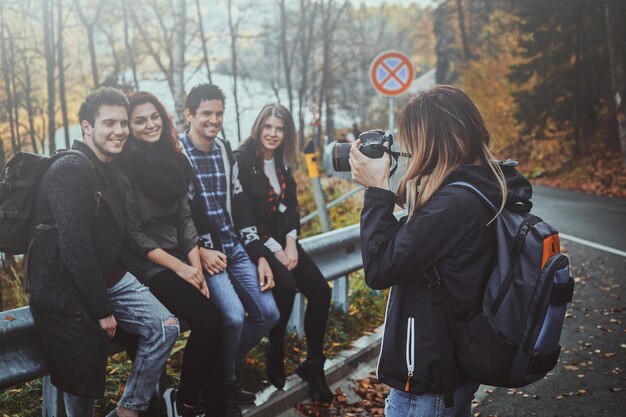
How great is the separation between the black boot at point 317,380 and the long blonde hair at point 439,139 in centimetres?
245

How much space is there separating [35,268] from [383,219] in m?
1.85

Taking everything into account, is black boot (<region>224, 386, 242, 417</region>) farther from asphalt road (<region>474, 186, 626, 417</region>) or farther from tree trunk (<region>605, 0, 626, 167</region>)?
tree trunk (<region>605, 0, 626, 167</region>)

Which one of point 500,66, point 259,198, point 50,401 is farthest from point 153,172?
point 500,66

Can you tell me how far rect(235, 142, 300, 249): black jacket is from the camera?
4.73m

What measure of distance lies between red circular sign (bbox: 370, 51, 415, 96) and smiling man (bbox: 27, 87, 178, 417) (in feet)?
25.1

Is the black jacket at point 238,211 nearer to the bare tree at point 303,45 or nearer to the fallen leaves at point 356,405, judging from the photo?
the fallen leaves at point 356,405

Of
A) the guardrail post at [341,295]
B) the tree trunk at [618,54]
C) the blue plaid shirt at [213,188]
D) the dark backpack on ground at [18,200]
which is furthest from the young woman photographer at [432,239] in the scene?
the tree trunk at [618,54]

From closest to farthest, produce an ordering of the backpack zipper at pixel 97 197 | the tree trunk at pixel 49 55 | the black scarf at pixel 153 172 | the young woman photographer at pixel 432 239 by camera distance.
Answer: the young woman photographer at pixel 432 239
the backpack zipper at pixel 97 197
the black scarf at pixel 153 172
the tree trunk at pixel 49 55

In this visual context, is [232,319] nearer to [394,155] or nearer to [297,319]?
[297,319]

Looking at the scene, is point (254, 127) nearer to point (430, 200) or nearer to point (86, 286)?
point (86, 286)

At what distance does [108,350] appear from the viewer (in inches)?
125

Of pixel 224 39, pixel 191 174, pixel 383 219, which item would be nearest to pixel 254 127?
pixel 191 174

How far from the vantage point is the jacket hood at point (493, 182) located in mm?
2309

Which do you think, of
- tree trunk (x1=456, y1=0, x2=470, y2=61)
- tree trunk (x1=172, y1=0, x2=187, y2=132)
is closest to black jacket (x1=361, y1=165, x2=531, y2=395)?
tree trunk (x1=172, y1=0, x2=187, y2=132)
